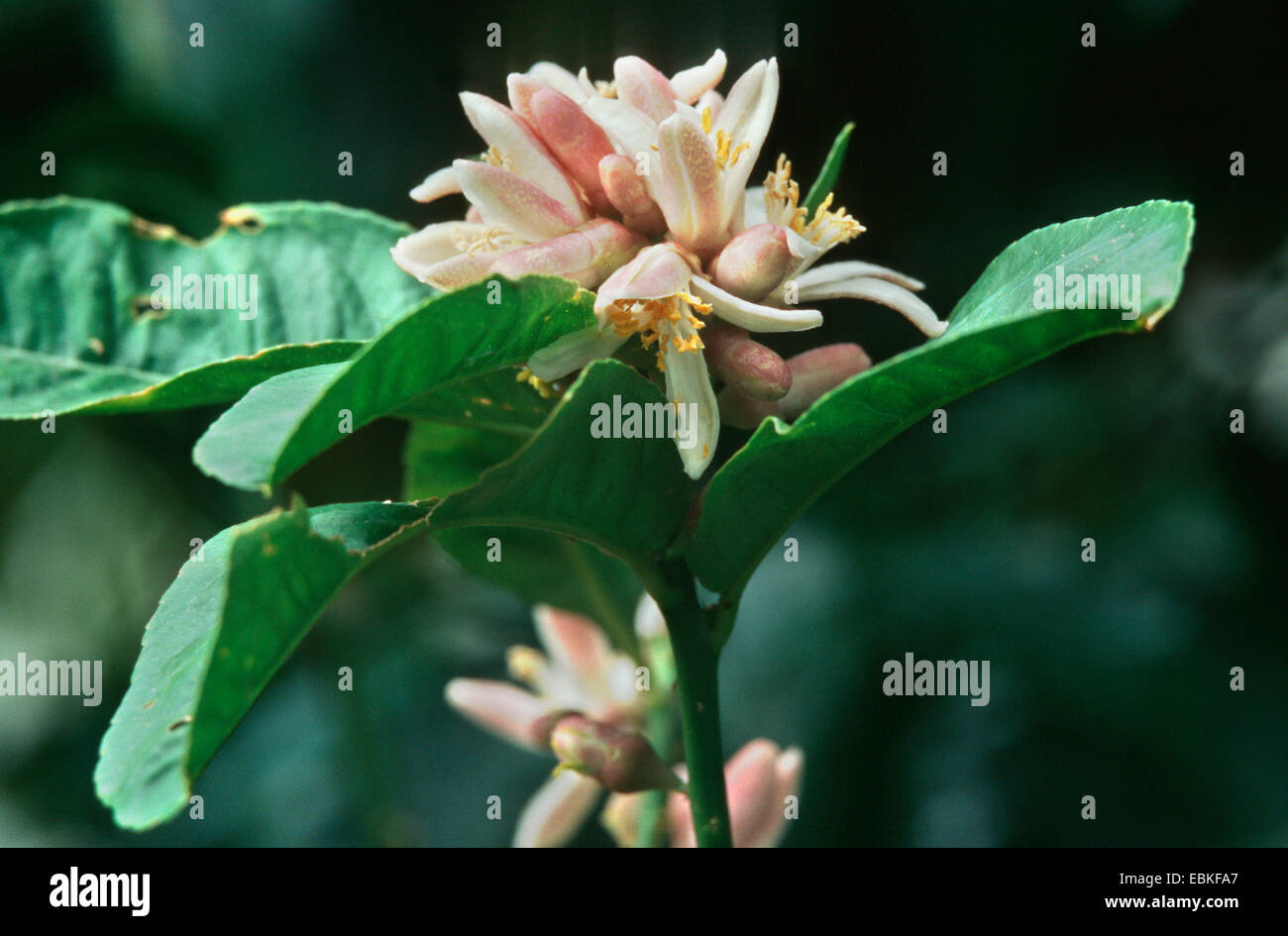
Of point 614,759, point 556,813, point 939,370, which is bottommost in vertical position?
point 556,813

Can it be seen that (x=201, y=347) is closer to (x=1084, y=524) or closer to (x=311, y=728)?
(x=311, y=728)

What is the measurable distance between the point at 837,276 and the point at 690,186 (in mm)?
157

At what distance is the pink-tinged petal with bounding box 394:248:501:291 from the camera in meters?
0.81

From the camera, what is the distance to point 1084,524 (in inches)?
77.3

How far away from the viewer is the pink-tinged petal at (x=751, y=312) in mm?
797

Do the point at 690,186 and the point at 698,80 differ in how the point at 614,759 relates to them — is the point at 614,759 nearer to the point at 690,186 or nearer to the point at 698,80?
the point at 690,186

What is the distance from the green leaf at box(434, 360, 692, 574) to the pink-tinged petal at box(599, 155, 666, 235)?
0.52 feet

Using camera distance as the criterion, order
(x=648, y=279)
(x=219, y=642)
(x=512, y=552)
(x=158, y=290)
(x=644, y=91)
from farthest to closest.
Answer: (x=512, y=552)
(x=158, y=290)
(x=644, y=91)
(x=648, y=279)
(x=219, y=642)

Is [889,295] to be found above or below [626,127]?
below

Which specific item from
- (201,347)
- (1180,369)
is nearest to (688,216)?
(201,347)

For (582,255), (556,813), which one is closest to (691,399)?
(582,255)

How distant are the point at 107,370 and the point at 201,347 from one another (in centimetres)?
9

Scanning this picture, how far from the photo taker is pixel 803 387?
0.86 metres

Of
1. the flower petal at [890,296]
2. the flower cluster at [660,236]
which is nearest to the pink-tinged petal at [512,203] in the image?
the flower cluster at [660,236]
